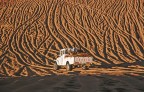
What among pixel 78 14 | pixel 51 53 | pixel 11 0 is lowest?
pixel 51 53

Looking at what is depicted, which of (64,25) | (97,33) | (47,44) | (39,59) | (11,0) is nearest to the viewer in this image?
(39,59)

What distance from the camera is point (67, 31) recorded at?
36.4m

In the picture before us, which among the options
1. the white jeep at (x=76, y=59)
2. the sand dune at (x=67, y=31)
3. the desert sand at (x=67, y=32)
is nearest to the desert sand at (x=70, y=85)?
the white jeep at (x=76, y=59)

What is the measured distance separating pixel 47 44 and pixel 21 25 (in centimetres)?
727

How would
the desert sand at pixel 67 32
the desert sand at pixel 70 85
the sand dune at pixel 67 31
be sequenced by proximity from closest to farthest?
the desert sand at pixel 70 85
the desert sand at pixel 67 32
the sand dune at pixel 67 31

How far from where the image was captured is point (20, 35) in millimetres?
35812

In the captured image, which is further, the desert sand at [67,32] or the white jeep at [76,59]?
the desert sand at [67,32]

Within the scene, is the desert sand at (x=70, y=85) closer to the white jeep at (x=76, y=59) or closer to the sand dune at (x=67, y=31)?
the white jeep at (x=76, y=59)

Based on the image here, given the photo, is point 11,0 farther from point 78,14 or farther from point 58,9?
point 78,14

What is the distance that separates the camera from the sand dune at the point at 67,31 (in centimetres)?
2726

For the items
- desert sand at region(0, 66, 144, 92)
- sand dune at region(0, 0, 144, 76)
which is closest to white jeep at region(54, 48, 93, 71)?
sand dune at region(0, 0, 144, 76)

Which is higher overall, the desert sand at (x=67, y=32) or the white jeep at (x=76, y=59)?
the desert sand at (x=67, y=32)

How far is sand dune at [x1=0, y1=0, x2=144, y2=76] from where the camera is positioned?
89.4 feet

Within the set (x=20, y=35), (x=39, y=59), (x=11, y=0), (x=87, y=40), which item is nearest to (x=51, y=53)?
(x=39, y=59)
